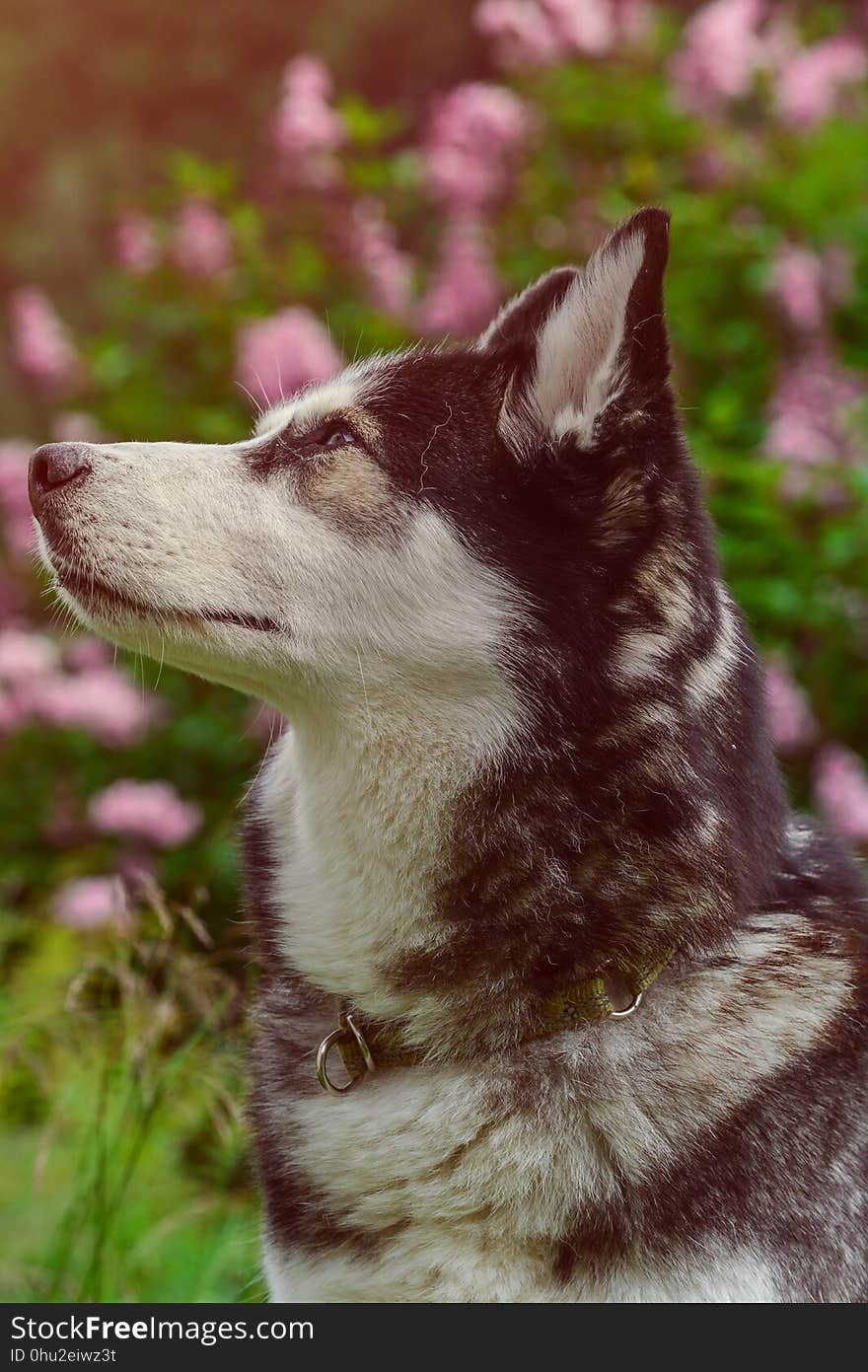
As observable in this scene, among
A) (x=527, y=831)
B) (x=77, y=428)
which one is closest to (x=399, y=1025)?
(x=527, y=831)

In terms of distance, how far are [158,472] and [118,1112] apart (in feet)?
6.97

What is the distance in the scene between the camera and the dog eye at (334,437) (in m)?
2.81

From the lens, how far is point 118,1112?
161 inches

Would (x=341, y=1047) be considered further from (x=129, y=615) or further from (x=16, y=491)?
(x=16, y=491)

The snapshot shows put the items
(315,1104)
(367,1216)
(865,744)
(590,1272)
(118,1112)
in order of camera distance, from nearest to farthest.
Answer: (590,1272), (367,1216), (315,1104), (118,1112), (865,744)

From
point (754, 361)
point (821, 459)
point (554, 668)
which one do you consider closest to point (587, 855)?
point (554, 668)

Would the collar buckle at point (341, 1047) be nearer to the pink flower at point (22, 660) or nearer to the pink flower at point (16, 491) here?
the pink flower at point (22, 660)

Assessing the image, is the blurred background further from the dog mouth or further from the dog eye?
the dog eye

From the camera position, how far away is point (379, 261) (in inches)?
225

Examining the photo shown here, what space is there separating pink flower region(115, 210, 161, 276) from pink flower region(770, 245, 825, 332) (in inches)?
93.1

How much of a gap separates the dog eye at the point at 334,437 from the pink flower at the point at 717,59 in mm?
3488

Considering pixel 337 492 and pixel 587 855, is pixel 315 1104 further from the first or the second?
pixel 337 492

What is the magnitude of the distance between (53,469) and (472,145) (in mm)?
3538

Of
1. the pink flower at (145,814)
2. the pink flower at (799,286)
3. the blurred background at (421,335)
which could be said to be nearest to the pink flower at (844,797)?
the blurred background at (421,335)
